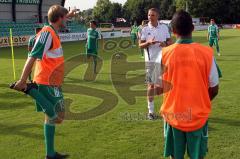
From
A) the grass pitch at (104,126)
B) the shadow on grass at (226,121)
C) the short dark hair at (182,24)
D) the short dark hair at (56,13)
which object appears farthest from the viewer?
the shadow on grass at (226,121)

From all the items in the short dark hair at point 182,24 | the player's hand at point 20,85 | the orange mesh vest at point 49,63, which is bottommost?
the player's hand at point 20,85

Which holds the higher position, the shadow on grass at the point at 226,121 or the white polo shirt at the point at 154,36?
the white polo shirt at the point at 154,36

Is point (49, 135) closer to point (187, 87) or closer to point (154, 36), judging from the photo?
point (187, 87)

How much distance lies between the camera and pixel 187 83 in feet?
12.7

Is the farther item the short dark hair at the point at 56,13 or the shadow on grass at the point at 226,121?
the shadow on grass at the point at 226,121

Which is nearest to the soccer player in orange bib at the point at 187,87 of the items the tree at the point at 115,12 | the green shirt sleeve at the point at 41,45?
the green shirt sleeve at the point at 41,45

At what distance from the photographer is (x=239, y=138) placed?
682 centimetres

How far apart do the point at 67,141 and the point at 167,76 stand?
11.5 feet

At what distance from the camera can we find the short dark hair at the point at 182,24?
12.4ft

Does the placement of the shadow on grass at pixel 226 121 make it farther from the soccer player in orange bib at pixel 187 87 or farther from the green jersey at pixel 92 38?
the green jersey at pixel 92 38

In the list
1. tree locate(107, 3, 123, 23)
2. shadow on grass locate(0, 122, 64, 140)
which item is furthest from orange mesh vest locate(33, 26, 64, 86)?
tree locate(107, 3, 123, 23)

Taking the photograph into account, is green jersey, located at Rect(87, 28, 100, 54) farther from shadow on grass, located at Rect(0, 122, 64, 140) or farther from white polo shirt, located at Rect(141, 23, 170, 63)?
shadow on grass, located at Rect(0, 122, 64, 140)

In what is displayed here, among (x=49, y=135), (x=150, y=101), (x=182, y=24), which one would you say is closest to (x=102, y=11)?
(x=150, y=101)

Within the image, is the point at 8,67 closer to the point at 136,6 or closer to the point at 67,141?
the point at 67,141
